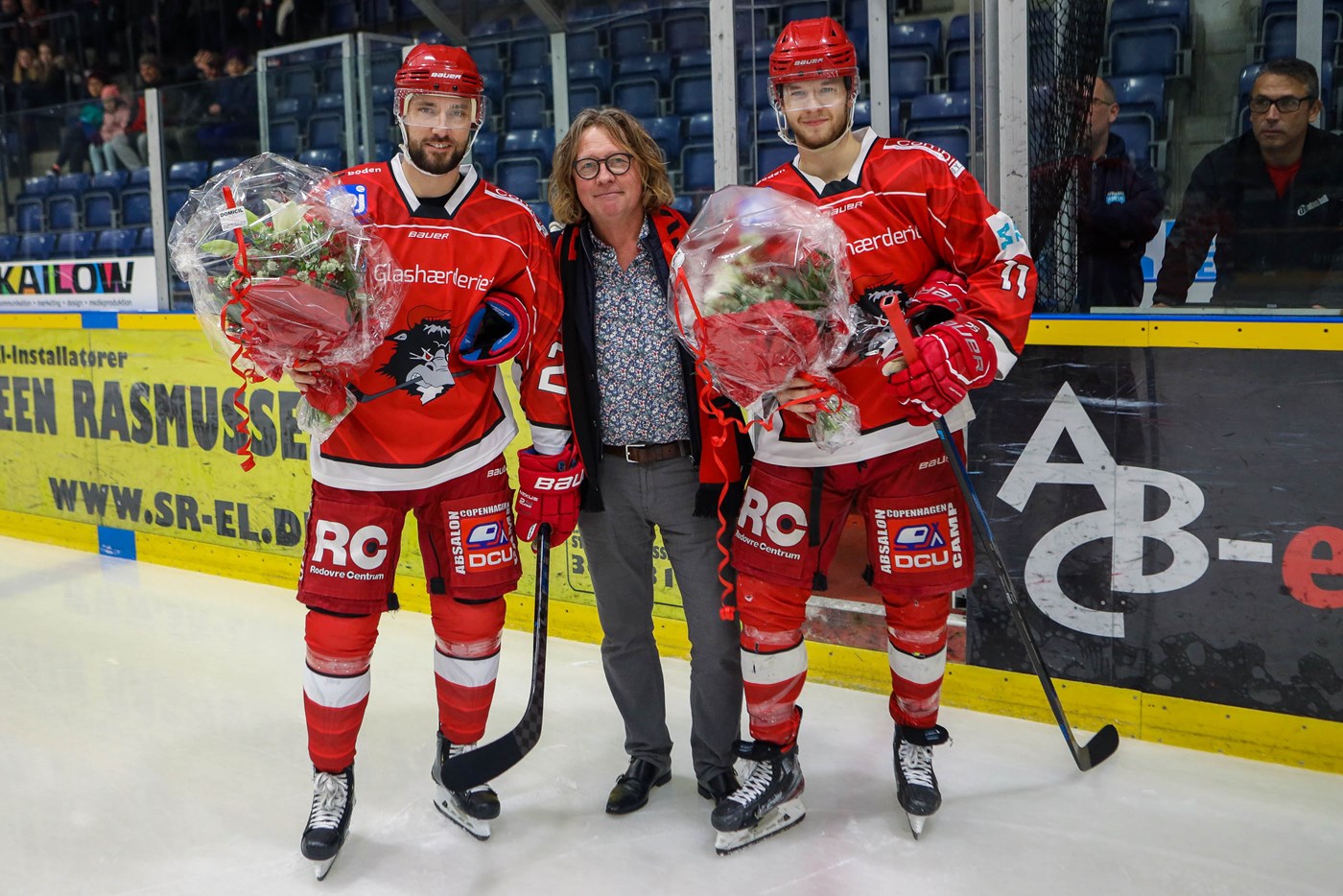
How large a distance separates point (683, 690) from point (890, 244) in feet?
4.81

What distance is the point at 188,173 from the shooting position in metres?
4.46

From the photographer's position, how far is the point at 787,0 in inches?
124

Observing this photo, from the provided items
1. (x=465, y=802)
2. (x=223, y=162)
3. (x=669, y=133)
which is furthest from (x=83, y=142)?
(x=465, y=802)

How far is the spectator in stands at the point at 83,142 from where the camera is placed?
4820 millimetres

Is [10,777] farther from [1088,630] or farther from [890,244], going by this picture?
[1088,630]

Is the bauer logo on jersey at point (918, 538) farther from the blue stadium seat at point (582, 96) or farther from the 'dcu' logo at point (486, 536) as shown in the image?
the blue stadium seat at point (582, 96)

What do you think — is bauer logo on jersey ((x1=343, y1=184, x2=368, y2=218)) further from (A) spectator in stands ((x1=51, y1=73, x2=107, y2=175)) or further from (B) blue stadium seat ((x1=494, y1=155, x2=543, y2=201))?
(A) spectator in stands ((x1=51, y1=73, x2=107, y2=175))

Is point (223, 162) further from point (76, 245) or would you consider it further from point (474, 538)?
point (474, 538)

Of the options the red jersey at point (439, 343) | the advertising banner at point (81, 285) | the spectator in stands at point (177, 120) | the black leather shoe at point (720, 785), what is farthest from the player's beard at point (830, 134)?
the advertising banner at point (81, 285)

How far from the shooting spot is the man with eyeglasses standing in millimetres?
2223

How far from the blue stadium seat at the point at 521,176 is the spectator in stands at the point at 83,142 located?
5.98ft

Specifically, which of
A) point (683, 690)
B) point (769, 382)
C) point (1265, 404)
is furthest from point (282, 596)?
point (1265, 404)

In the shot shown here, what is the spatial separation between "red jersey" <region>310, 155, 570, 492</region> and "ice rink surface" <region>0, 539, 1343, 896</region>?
29.7 inches

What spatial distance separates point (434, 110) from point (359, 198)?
0.21 metres
